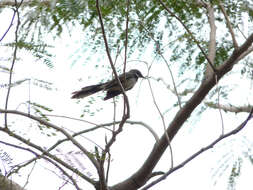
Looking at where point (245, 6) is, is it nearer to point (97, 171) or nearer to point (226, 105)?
point (226, 105)

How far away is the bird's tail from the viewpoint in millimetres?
3836

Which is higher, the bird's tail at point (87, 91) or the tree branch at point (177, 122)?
the bird's tail at point (87, 91)

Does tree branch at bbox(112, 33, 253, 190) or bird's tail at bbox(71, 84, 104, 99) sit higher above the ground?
bird's tail at bbox(71, 84, 104, 99)

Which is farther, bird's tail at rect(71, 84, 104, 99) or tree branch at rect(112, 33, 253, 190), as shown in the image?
bird's tail at rect(71, 84, 104, 99)

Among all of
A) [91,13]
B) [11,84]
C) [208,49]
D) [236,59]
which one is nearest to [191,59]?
[208,49]

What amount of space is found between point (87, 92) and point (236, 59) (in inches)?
58.9

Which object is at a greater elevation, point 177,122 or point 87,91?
point 87,91

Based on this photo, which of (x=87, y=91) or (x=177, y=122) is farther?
(x=87, y=91)

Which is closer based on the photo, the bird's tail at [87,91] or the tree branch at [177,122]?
the tree branch at [177,122]

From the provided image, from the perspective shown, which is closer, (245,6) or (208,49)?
(245,6)

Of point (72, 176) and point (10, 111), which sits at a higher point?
point (10, 111)

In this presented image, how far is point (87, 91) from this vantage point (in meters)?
3.92

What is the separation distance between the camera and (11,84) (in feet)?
8.30

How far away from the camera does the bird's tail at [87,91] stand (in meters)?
3.84
